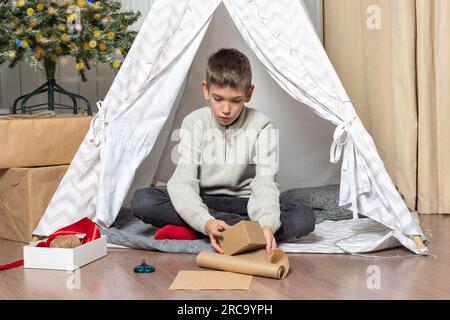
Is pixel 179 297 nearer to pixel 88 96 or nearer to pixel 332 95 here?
pixel 332 95

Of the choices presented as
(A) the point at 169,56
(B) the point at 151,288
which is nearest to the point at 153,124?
(A) the point at 169,56

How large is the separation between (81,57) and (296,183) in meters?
1.02

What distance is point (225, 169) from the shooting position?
91.7 inches

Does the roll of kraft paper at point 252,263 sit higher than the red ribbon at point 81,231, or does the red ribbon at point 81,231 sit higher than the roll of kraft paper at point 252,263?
the red ribbon at point 81,231

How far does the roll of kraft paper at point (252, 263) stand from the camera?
73.5 inches

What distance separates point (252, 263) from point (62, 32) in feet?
4.62

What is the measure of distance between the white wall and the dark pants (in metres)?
0.55

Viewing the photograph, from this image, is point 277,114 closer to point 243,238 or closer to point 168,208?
point 168,208

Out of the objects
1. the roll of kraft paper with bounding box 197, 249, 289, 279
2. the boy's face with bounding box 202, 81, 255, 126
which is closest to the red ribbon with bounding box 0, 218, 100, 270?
the roll of kraft paper with bounding box 197, 249, 289, 279

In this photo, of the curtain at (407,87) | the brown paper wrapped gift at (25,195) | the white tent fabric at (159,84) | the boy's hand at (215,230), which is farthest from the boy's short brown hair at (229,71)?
the curtain at (407,87)

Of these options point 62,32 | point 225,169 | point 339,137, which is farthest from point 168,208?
point 62,32

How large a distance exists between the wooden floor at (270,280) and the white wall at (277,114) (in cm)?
77

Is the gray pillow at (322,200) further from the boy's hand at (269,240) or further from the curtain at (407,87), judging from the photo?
the boy's hand at (269,240)

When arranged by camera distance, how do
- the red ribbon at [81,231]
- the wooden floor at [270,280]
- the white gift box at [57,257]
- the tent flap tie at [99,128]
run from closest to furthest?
the wooden floor at [270,280] → the white gift box at [57,257] → the red ribbon at [81,231] → the tent flap tie at [99,128]
